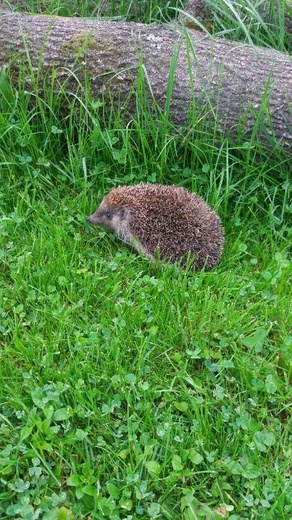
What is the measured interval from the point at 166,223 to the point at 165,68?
4.00 ft

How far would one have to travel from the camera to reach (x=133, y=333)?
10.0 feet

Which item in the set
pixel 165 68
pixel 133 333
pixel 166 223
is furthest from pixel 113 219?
pixel 165 68

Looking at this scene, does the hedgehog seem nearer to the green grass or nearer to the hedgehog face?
the hedgehog face

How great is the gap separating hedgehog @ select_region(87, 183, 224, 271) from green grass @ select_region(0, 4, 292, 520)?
12cm

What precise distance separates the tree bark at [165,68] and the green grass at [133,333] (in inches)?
5.2

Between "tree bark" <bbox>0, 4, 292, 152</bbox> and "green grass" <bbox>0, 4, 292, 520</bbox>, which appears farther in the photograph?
"tree bark" <bbox>0, 4, 292, 152</bbox>

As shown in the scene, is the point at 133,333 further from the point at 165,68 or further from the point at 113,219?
Answer: the point at 165,68

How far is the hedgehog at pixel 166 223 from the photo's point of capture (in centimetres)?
354

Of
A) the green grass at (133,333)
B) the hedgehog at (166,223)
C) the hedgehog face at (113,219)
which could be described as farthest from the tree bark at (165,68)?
the hedgehog face at (113,219)

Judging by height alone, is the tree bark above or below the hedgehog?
above

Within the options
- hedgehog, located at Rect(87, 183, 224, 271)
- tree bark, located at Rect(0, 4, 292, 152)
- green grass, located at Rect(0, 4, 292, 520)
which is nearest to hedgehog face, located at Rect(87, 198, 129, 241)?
hedgehog, located at Rect(87, 183, 224, 271)

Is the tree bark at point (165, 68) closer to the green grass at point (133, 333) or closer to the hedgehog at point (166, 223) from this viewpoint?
the green grass at point (133, 333)

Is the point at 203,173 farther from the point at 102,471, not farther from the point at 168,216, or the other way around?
the point at 102,471

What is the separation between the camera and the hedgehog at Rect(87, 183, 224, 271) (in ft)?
11.6
